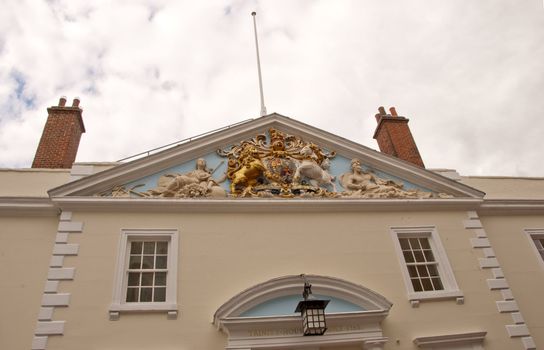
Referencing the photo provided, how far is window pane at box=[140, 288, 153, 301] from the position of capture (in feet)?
28.7

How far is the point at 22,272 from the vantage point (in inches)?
343

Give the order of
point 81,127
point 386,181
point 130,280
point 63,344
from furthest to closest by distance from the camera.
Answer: point 81,127
point 386,181
point 130,280
point 63,344

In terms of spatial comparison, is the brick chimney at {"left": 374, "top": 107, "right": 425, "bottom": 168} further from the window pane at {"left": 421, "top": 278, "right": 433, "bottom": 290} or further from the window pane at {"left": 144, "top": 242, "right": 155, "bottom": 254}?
the window pane at {"left": 144, "top": 242, "right": 155, "bottom": 254}

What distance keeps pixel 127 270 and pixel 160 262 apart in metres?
0.70

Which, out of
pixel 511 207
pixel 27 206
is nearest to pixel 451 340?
pixel 511 207

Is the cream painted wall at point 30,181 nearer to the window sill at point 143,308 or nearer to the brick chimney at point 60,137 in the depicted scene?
the brick chimney at point 60,137

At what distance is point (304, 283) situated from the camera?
8969 mm

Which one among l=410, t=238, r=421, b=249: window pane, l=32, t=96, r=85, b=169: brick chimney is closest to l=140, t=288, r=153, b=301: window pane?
l=32, t=96, r=85, b=169: brick chimney

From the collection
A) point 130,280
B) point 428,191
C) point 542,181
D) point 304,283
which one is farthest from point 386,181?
point 130,280

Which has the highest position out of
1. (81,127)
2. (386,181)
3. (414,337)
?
(81,127)

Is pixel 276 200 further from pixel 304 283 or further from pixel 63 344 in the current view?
pixel 63 344

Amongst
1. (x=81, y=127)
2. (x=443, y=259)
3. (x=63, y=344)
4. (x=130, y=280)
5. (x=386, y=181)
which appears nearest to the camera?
(x=63, y=344)

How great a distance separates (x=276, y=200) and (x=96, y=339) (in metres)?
4.81

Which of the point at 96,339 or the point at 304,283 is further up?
the point at 304,283
